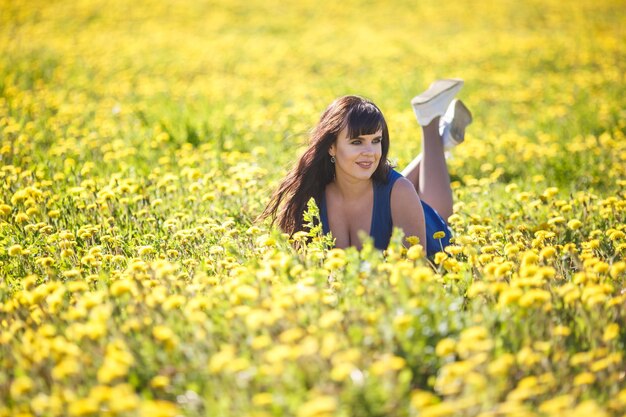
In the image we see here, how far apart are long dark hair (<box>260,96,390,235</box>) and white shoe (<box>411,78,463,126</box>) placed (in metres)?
0.85

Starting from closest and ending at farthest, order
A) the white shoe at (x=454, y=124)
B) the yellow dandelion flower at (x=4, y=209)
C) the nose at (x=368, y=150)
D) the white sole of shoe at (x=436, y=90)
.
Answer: the nose at (x=368, y=150) → the yellow dandelion flower at (x=4, y=209) → the white sole of shoe at (x=436, y=90) → the white shoe at (x=454, y=124)

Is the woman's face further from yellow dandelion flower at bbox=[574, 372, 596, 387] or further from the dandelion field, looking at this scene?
yellow dandelion flower at bbox=[574, 372, 596, 387]

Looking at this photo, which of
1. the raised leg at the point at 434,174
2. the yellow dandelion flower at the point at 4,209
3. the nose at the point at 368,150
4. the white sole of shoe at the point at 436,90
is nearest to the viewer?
the nose at the point at 368,150

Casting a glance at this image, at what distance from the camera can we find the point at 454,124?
16.2 feet

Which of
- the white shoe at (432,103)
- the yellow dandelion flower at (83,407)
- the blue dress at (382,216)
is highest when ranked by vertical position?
the white shoe at (432,103)

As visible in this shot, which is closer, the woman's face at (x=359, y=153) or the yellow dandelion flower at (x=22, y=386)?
the yellow dandelion flower at (x=22, y=386)

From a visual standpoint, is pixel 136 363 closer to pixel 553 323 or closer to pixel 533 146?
pixel 553 323

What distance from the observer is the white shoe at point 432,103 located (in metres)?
4.64

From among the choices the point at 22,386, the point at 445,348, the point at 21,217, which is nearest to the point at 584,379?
the point at 445,348

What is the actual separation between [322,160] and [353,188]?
26cm

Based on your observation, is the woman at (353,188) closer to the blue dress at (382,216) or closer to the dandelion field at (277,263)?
the blue dress at (382,216)

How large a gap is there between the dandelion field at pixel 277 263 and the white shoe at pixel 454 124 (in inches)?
15.4

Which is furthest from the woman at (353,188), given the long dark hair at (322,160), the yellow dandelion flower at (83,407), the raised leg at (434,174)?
the yellow dandelion flower at (83,407)

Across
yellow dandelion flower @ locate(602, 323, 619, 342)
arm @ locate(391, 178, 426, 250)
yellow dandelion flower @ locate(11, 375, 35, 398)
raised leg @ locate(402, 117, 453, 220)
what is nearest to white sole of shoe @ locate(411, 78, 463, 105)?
raised leg @ locate(402, 117, 453, 220)
